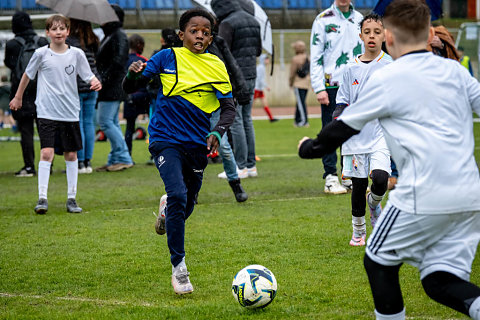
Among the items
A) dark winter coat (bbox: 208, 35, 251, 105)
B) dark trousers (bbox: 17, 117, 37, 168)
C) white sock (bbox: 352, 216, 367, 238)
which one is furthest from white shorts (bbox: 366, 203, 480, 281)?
dark trousers (bbox: 17, 117, 37, 168)

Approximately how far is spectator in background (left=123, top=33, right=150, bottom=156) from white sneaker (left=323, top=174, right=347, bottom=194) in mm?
4446

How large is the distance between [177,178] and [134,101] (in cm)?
835

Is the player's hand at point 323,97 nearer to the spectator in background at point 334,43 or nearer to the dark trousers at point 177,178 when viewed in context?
the spectator in background at point 334,43

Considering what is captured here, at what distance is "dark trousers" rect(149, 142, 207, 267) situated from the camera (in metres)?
4.88

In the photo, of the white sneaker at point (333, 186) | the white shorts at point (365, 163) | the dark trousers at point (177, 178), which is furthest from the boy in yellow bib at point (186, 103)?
the white sneaker at point (333, 186)

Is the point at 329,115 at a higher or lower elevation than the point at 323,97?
lower

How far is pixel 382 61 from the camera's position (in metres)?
6.41

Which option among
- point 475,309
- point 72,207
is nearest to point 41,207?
point 72,207

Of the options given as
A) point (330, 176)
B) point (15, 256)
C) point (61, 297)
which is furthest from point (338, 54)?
point (61, 297)

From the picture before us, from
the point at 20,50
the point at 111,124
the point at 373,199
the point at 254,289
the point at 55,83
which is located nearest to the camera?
the point at 254,289

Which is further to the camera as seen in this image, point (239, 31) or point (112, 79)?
point (112, 79)

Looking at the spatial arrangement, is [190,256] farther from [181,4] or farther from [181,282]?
[181,4]

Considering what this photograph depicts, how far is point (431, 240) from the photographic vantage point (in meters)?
3.29

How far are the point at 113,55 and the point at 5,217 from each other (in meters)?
4.04
